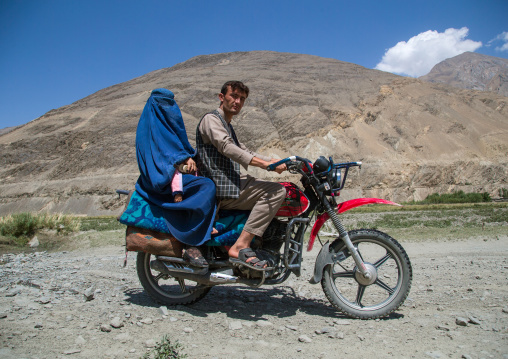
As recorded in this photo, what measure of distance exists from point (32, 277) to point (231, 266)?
327 centimetres

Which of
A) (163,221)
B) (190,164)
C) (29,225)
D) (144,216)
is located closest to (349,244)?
(190,164)

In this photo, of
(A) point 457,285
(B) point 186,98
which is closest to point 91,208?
(B) point 186,98

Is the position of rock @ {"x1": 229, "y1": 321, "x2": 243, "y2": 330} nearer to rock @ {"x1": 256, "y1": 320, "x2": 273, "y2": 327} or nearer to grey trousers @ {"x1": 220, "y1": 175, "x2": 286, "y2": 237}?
rock @ {"x1": 256, "y1": 320, "x2": 273, "y2": 327}

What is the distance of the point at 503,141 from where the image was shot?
161 feet

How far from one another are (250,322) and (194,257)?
0.88 m

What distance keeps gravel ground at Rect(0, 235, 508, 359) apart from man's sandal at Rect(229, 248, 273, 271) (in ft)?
1.79

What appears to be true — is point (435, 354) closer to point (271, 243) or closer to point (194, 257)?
point (271, 243)

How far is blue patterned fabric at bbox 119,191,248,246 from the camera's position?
4.12 m

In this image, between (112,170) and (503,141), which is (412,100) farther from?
(112,170)

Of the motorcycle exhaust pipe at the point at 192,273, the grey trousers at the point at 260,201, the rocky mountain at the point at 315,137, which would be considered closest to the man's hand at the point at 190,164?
the grey trousers at the point at 260,201

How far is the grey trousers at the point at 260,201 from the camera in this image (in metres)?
3.98

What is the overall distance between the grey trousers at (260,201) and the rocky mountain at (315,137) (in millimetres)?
40119

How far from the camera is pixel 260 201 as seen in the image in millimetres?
4023

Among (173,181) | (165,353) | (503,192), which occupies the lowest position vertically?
(165,353)
